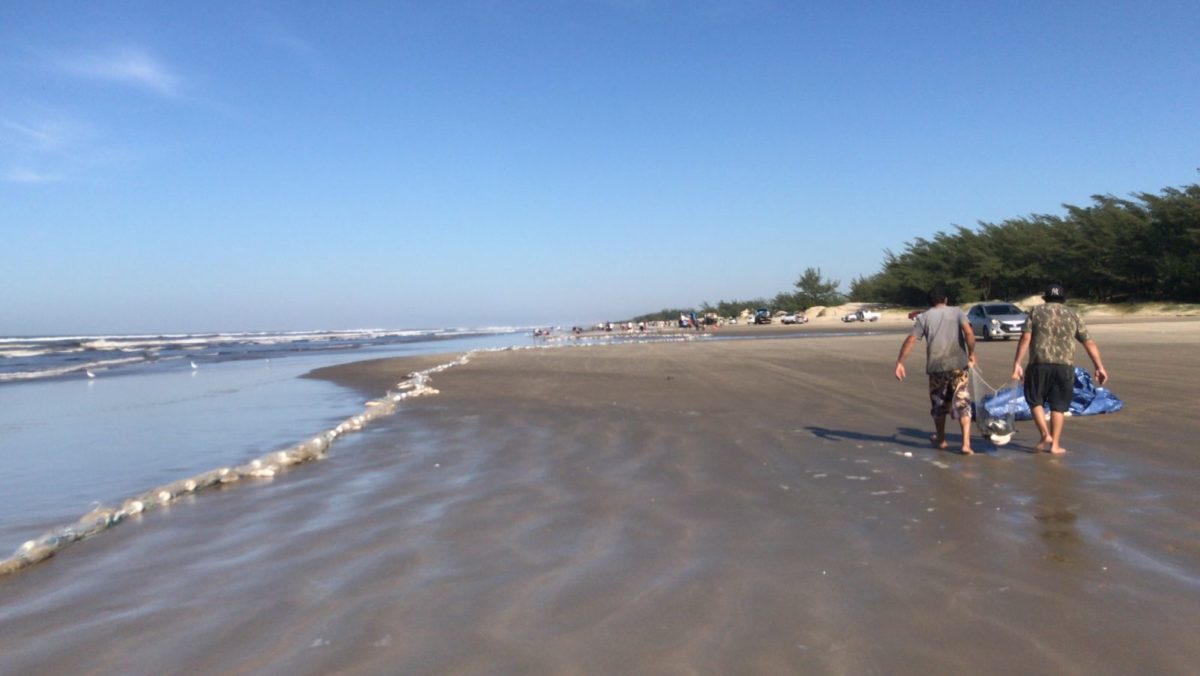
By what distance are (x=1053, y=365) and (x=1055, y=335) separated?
0.29 meters

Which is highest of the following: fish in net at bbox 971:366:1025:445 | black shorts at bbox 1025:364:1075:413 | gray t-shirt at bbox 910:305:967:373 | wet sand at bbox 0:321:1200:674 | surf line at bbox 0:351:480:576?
gray t-shirt at bbox 910:305:967:373

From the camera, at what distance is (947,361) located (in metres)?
7.85

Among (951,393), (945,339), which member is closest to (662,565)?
(951,393)

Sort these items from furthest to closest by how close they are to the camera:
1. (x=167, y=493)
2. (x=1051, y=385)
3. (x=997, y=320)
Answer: (x=997, y=320) → (x=1051, y=385) → (x=167, y=493)

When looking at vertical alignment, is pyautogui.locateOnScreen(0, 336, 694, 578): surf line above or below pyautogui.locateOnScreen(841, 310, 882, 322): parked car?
below

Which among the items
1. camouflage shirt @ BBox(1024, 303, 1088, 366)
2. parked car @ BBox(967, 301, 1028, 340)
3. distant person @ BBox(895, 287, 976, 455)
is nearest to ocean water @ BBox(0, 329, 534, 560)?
distant person @ BBox(895, 287, 976, 455)

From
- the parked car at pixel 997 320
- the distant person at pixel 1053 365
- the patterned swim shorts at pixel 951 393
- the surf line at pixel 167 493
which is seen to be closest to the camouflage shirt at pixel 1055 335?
the distant person at pixel 1053 365

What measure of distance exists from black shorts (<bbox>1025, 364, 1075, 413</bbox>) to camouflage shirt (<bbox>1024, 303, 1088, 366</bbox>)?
8cm

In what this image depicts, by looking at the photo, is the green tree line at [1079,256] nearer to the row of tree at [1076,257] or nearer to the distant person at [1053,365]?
the row of tree at [1076,257]

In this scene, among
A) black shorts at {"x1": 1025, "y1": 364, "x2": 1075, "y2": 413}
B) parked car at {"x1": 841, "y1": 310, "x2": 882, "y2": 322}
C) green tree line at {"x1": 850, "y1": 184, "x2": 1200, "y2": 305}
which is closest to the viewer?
black shorts at {"x1": 1025, "y1": 364, "x2": 1075, "y2": 413}

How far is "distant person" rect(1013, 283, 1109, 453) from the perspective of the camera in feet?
24.3

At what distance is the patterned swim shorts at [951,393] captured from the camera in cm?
768

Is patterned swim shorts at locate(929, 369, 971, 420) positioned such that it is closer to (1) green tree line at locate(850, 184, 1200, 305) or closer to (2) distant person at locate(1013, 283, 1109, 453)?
(2) distant person at locate(1013, 283, 1109, 453)

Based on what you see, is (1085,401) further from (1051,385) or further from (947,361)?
(947,361)
